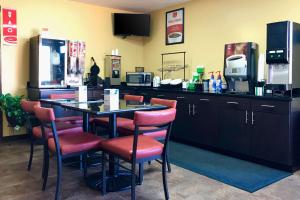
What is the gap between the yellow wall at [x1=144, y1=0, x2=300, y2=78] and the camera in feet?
12.8

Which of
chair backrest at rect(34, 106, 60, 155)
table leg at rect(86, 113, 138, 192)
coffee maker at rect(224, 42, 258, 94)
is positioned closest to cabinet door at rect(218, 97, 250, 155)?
coffee maker at rect(224, 42, 258, 94)

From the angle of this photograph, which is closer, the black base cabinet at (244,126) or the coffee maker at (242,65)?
the black base cabinet at (244,126)

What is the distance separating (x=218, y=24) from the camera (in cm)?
461

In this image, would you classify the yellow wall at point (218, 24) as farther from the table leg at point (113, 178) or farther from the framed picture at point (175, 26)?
the table leg at point (113, 178)

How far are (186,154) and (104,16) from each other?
324cm

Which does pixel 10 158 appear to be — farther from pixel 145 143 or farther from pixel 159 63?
pixel 159 63

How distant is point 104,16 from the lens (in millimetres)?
5570

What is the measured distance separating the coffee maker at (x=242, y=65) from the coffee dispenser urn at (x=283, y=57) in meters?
0.43

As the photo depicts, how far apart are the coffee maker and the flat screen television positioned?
7.11ft

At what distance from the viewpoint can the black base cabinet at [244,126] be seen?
322 cm

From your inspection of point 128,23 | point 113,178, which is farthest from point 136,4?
point 113,178

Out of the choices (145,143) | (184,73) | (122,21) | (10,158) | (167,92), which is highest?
(122,21)

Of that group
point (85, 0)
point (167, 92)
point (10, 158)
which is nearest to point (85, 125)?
point (10, 158)

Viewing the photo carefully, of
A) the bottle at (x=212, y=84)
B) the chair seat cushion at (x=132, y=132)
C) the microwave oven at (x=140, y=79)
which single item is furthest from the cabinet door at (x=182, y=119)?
the chair seat cushion at (x=132, y=132)
